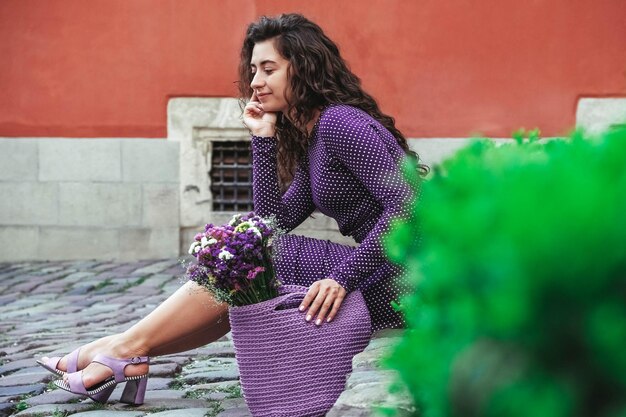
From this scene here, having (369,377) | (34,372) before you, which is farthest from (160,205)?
(369,377)

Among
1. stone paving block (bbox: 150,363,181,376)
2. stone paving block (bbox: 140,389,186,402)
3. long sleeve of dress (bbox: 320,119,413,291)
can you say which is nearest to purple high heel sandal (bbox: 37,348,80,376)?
stone paving block (bbox: 140,389,186,402)

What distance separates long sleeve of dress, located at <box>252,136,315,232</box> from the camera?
11.5ft

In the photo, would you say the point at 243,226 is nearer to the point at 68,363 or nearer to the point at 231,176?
the point at 68,363

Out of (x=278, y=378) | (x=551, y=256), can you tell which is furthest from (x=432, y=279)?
(x=278, y=378)

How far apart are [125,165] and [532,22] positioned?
3.64 metres

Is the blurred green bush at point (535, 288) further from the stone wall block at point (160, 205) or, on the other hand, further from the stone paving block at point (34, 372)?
the stone wall block at point (160, 205)

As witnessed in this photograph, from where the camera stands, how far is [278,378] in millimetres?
2754

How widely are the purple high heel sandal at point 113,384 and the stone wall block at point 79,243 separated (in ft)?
18.3

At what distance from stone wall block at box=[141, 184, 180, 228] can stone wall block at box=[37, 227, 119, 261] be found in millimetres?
336

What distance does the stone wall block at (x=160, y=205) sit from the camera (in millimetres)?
8828

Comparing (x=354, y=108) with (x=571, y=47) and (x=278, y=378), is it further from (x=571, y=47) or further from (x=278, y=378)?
(x=571, y=47)

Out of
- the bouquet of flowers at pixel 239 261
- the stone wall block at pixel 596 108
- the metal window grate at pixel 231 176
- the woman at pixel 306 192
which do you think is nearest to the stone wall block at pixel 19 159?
the metal window grate at pixel 231 176

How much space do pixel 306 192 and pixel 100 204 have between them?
559 cm

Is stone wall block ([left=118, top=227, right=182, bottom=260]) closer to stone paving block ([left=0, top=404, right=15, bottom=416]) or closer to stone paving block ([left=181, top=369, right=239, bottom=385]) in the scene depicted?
stone paving block ([left=181, top=369, right=239, bottom=385])
